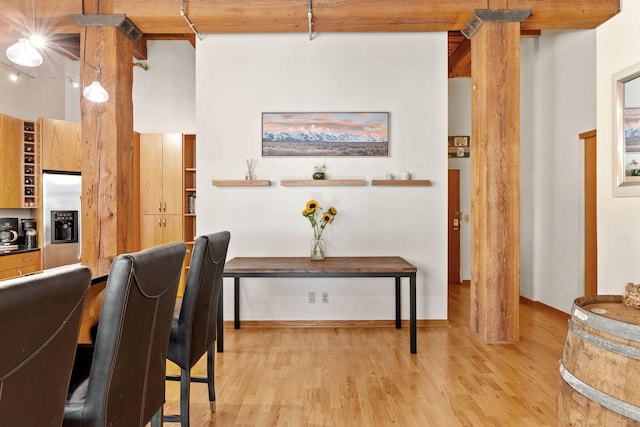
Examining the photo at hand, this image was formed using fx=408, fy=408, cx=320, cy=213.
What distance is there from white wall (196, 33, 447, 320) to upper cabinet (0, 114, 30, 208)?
2.32m

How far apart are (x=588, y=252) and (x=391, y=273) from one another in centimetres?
226

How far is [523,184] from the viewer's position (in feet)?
17.1

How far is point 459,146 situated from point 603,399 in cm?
553

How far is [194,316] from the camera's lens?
6.63 feet

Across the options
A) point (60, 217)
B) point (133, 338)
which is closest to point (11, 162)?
point (60, 217)

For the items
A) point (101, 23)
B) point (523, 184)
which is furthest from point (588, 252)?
point (101, 23)

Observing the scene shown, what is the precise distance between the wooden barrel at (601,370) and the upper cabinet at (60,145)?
17.2 feet

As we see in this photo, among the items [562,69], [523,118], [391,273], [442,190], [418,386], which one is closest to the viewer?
[418,386]

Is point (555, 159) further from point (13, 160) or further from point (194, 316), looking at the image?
point (13, 160)

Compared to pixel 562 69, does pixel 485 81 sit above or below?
below

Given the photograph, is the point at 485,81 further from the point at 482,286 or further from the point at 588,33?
the point at 482,286

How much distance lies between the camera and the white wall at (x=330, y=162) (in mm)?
4133

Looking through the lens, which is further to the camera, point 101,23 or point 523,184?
point 523,184

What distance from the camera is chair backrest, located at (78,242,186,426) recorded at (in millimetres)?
1188
